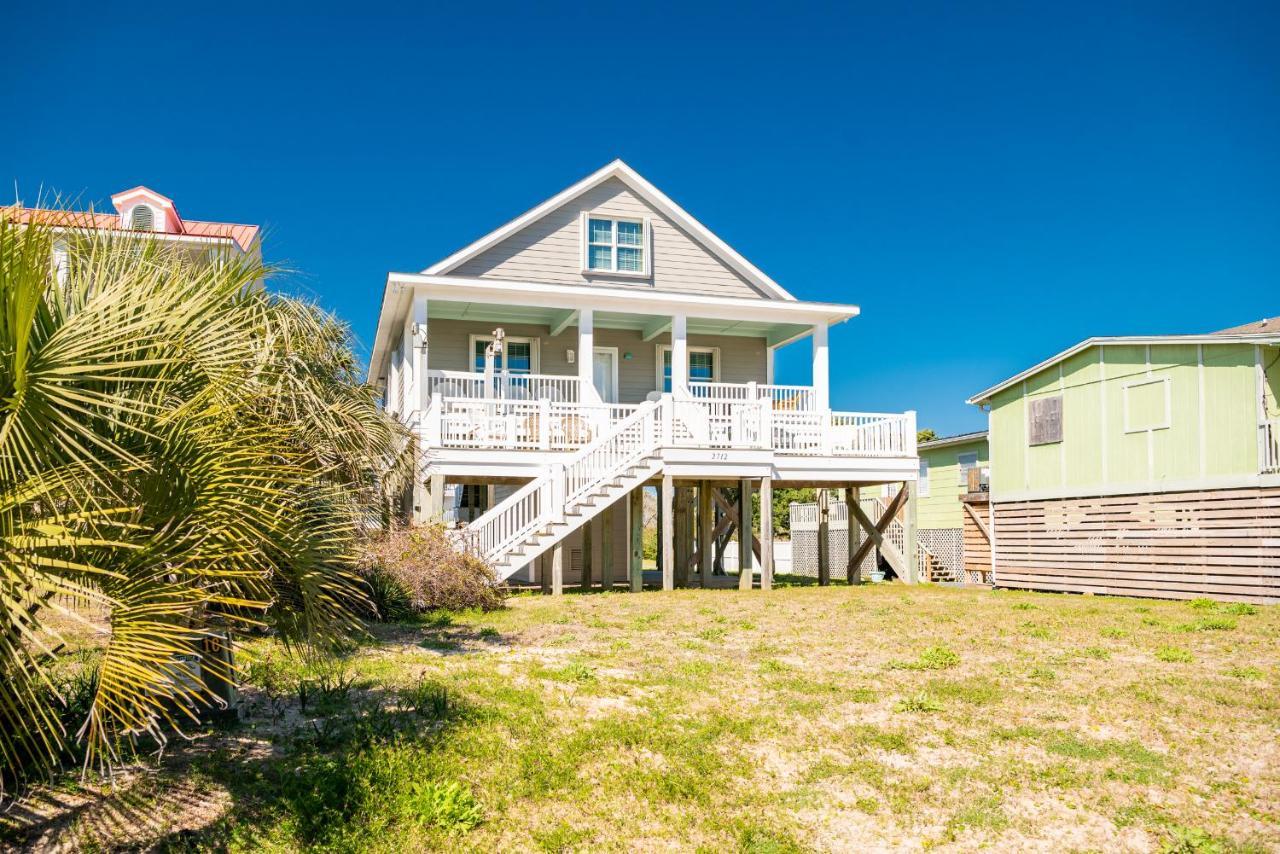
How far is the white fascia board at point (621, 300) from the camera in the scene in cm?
1953

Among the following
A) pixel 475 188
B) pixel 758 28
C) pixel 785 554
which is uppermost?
pixel 758 28

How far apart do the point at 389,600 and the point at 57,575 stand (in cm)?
948

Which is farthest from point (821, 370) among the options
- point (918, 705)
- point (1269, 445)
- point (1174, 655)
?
point (918, 705)

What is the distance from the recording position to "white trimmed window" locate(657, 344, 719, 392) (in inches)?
923

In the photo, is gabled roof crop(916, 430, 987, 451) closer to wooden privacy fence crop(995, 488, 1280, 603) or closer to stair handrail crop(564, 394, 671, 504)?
wooden privacy fence crop(995, 488, 1280, 603)

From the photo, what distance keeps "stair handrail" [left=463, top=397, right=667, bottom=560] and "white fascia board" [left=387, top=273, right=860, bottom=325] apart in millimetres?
3396

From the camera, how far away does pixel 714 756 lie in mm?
7176

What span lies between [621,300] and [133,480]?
53.3ft

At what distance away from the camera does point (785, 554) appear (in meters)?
39.6

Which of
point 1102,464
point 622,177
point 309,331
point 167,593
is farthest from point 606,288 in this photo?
point 167,593

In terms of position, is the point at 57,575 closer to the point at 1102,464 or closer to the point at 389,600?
the point at 389,600

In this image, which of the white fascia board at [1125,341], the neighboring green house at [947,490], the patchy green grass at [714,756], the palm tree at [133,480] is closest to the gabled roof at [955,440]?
the neighboring green house at [947,490]

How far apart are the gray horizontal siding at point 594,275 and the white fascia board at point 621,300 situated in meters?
1.07

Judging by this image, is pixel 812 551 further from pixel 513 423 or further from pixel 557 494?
pixel 557 494
